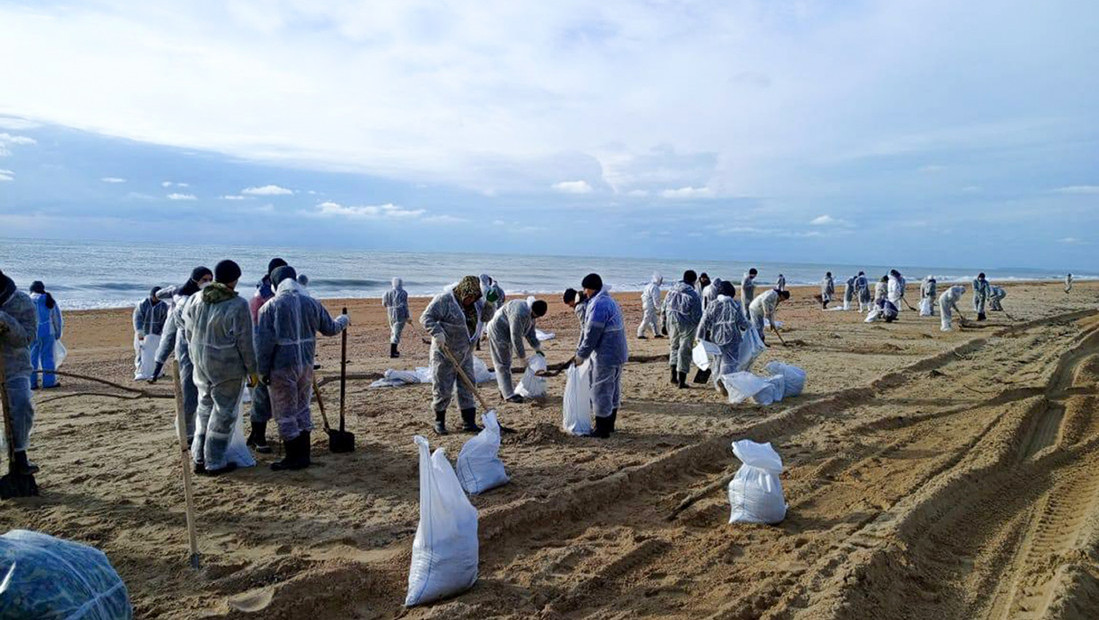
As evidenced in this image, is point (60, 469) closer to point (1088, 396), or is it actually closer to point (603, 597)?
point (603, 597)

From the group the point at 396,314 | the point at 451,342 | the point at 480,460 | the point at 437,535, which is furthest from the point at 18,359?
the point at 396,314

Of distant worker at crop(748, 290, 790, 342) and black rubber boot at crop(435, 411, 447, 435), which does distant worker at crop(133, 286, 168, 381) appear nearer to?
black rubber boot at crop(435, 411, 447, 435)

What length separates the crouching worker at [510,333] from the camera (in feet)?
27.9

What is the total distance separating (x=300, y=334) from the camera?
5.69m

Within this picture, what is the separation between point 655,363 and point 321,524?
8.36m

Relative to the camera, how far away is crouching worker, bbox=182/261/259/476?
17.8 ft

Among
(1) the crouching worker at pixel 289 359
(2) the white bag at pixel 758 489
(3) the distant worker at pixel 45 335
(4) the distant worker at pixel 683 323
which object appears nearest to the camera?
(2) the white bag at pixel 758 489

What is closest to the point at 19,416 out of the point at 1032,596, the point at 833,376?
the point at 1032,596

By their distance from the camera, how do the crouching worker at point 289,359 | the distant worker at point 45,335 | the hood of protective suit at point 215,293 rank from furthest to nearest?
the distant worker at point 45,335
the crouching worker at point 289,359
the hood of protective suit at point 215,293

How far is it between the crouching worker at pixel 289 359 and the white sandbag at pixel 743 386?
205 inches

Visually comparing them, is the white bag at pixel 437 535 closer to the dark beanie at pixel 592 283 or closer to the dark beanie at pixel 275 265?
the dark beanie at pixel 275 265

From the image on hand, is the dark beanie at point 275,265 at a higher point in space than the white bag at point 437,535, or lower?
higher

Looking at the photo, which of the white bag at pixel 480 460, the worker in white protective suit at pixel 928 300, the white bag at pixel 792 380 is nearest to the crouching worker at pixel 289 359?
the white bag at pixel 480 460

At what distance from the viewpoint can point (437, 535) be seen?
3.54 m
